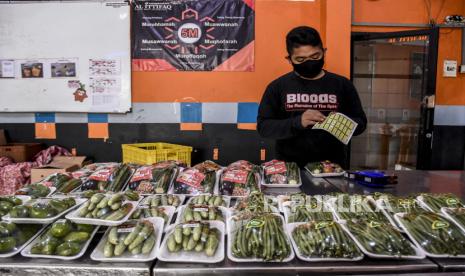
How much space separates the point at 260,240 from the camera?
1234 millimetres

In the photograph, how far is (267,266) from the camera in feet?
3.81

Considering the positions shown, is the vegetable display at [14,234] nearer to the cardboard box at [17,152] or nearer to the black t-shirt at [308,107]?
the black t-shirt at [308,107]

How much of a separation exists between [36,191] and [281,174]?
51.7 inches

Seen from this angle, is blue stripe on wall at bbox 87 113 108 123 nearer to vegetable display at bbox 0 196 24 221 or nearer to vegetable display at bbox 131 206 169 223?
vegetable display at bbox 0 196 24 221

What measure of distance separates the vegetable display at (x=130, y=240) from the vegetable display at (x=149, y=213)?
0.12 meters

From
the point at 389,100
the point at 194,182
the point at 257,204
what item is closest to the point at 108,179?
the point at 194,182

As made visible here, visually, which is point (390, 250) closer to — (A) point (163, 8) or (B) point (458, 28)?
(A) point (163, 8)

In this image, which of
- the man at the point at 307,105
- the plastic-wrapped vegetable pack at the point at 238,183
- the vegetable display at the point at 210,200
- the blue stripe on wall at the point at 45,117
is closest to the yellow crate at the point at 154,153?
the blue stripe on wall at the point at 45,117

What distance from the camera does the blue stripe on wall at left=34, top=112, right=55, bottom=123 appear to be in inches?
174

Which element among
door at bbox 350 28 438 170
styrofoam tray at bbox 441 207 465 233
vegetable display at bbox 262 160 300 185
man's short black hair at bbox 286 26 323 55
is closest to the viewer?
styrofoam tray at bbox 441 207 465 233

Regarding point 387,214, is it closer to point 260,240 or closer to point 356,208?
point 356,208

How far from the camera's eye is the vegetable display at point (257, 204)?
1521mm

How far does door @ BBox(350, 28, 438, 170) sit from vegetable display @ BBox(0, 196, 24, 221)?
3944mm

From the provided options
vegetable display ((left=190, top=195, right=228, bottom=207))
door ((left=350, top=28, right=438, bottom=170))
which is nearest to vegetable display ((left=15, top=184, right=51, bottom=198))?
vegetable display ((left=190, top=195, right=228, bottom=207))
